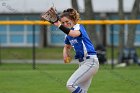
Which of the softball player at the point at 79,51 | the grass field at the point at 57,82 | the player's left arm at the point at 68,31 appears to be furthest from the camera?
the grass field at the point at 57,82

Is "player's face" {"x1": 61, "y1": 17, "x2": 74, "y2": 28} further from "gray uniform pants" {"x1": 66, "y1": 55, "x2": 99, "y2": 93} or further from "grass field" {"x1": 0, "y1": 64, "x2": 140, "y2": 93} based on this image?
"grass field" {"x1": 0, "y1": 64, "x2": 140, "y2": 93}

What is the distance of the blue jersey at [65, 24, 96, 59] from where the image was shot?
8.81 m

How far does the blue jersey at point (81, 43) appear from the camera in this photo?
8.81 metres

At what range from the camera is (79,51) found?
8.91m

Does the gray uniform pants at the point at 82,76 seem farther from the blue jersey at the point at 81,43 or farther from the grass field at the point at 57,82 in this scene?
the grass field at the point at 57,82

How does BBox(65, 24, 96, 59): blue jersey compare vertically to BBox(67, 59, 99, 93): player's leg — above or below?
above

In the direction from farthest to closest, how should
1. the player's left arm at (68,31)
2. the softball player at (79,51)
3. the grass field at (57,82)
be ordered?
1. the grass field at (57,82)
2. the softball player at (79,51)
3. the player's left arm at (68,31)

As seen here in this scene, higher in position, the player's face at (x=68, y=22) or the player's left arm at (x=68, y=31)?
the player's face at (x=68, y=22)

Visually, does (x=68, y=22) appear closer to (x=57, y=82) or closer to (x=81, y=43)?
(x=81, y=43)

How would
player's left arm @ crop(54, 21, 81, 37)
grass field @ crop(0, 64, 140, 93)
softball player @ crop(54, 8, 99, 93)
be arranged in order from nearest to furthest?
1. player's left arm @ crop(54, 21, 81, 37)
2. softball player @ crop(54, 8, 99, 93)
3. grass field @ crop(0, 64, 140, 93)

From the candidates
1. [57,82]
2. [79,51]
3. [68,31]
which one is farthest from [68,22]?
[57,82]

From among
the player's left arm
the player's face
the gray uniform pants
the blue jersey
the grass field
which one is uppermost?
the player's face

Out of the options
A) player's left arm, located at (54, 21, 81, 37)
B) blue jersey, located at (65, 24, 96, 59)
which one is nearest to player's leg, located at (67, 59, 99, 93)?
blue jersey, located at (65, 24, 96, 59)

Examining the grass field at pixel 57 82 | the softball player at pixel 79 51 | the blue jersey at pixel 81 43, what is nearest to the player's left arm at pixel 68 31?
the softball player at pixel 79 51
